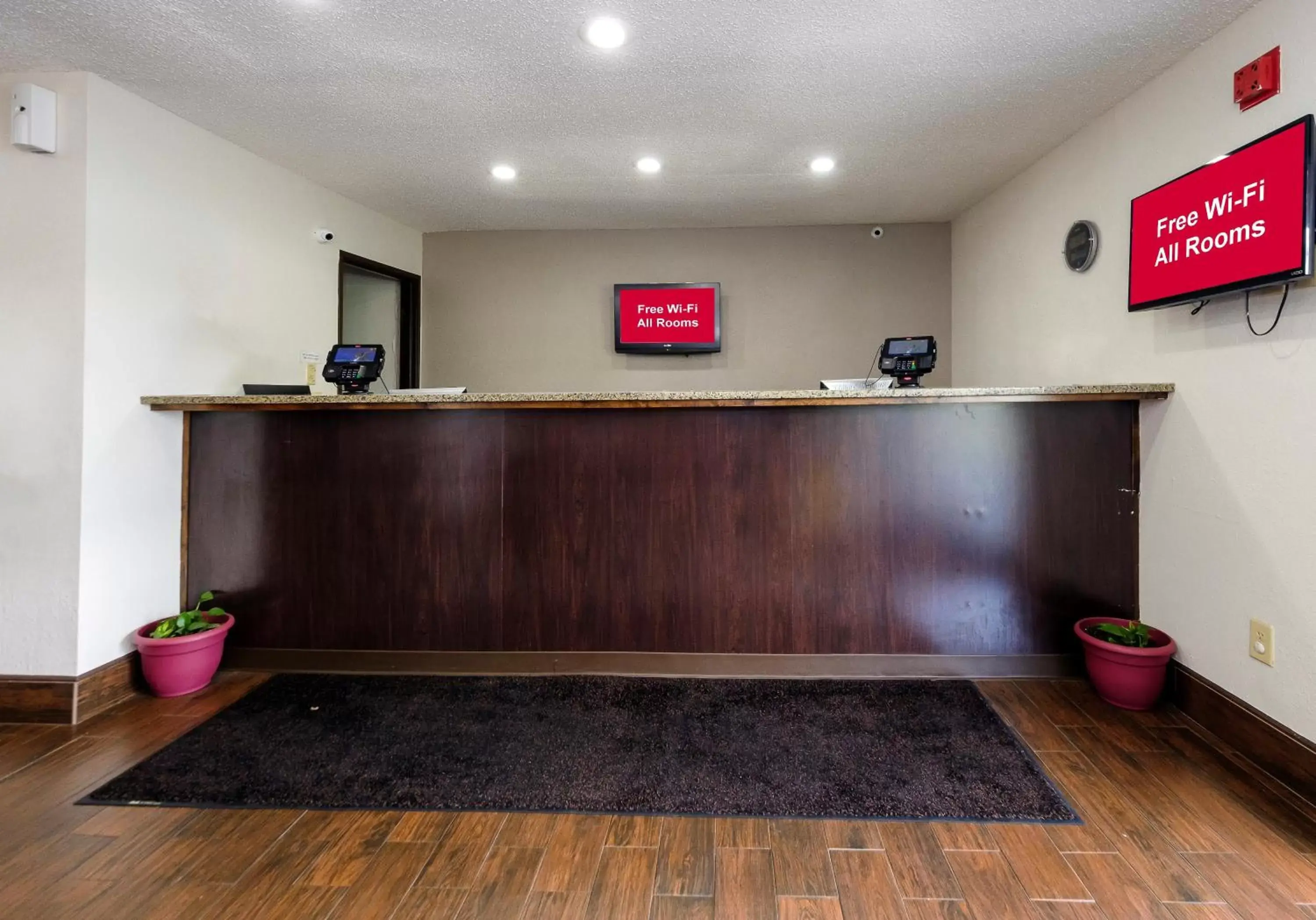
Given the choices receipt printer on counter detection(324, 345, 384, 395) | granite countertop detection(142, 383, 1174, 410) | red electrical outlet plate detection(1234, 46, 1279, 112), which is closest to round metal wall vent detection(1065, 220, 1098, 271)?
granite countertop detection(142, 383, 1174, 410)

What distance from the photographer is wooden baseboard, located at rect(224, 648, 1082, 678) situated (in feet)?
8.27

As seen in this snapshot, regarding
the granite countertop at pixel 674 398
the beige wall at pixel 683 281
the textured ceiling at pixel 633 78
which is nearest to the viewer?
the textured ceiling at pixel 633 78

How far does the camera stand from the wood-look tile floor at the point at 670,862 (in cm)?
136

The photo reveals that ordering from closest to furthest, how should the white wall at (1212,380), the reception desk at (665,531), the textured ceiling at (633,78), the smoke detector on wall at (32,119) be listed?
the white wall at (1212,380), the textured ceiling at (633,78), the smoke detector on wall at (32,119), the reception desk at (665,531)

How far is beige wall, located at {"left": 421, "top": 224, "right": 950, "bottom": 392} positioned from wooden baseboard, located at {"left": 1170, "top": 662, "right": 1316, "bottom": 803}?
8.66 ft

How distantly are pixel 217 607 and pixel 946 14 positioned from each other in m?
3.64

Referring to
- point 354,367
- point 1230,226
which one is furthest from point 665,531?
point 1230,226

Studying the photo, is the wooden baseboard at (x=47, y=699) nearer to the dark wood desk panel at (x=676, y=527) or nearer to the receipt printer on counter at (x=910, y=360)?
the dark wood desk panel at (x=676, y=527)

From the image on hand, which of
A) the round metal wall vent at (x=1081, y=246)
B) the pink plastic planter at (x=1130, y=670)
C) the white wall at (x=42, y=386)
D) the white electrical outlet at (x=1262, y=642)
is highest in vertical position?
the round metal wall vent at (x=1081, y=246)

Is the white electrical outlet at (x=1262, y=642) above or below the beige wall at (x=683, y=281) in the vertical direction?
below

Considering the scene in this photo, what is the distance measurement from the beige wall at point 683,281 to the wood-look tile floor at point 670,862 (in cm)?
309

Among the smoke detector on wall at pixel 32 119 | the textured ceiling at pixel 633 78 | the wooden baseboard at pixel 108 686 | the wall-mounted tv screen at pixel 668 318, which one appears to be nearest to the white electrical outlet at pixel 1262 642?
the textured ceiling at pixel 633 78

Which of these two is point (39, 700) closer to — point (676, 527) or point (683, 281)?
point (676, 527)

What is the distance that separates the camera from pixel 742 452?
2.53 m
